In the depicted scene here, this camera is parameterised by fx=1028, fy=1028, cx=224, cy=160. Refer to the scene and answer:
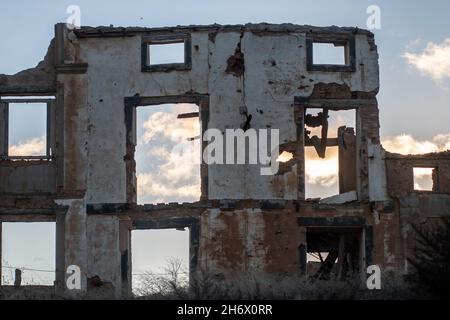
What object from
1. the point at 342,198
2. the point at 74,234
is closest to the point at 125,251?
the point at 74,234

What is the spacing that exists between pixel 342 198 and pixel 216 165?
10.3 feet

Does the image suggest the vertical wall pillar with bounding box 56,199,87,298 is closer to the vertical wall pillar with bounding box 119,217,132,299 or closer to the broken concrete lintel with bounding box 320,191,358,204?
the vertical wall pillar with bounding box 119,217,132,299

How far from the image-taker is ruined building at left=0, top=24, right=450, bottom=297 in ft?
75.3

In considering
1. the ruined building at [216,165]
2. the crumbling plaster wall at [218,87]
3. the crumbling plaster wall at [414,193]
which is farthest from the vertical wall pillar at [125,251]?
the crumbling plaster wall at [414,193]

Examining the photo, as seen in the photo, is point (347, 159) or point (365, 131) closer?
point (365, 131)

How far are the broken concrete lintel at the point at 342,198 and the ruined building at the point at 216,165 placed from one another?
4cm

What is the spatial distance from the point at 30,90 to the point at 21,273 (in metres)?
4.97

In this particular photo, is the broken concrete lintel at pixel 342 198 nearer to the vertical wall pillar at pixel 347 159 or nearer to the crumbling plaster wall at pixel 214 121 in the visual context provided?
the crumbling plaster wall at pixel 214 121

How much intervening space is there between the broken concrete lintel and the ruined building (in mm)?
37

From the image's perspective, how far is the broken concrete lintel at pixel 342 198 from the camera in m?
23.5

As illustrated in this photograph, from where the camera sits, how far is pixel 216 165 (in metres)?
23.2

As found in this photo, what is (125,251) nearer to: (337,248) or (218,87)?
(218,87)
